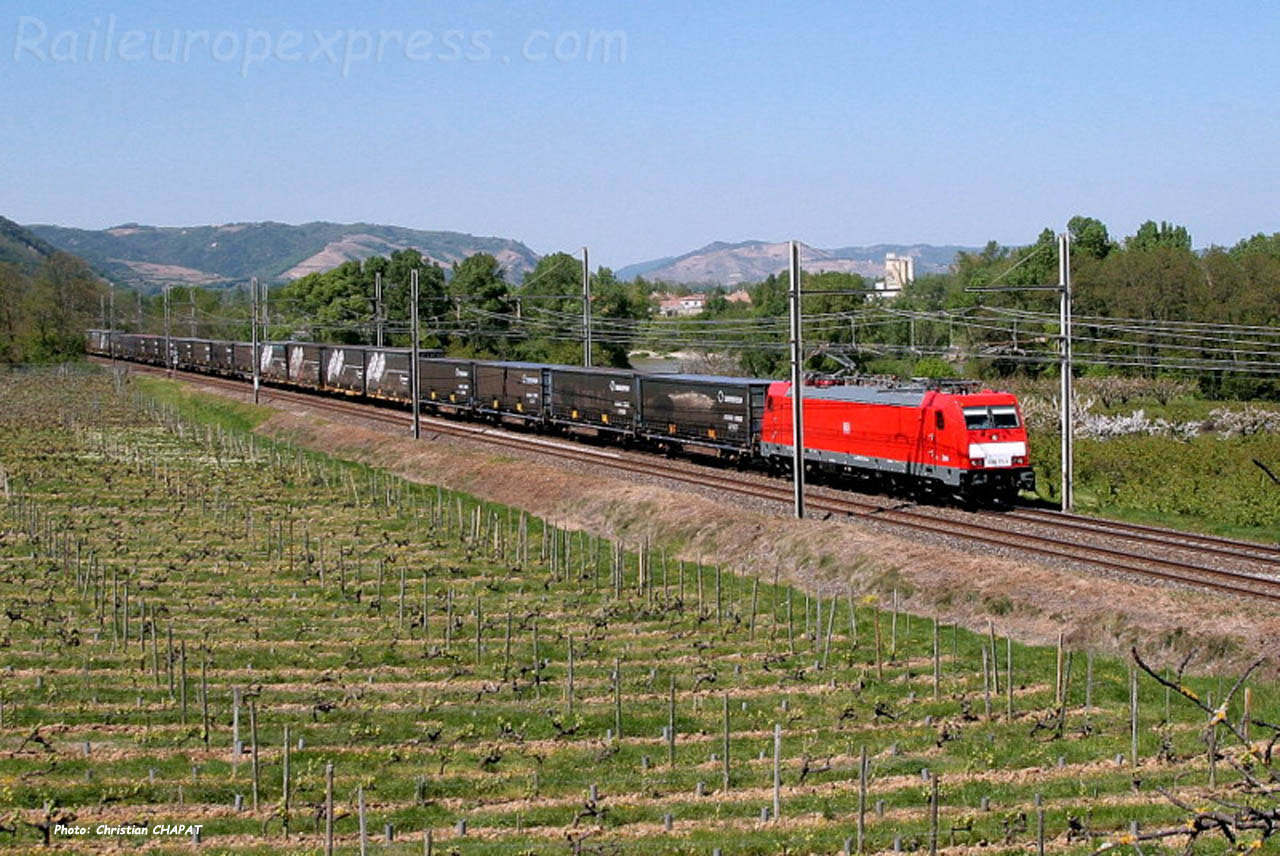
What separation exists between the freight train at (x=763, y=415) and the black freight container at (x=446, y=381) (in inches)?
2.3

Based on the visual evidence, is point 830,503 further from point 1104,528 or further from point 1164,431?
point 1164,431

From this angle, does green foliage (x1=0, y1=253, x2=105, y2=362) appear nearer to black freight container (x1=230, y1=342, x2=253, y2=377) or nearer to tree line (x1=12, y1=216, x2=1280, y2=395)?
tree line (x1=12, y1=216, x2=1280, y2=395)

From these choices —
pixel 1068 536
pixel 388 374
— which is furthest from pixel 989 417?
pixel 388 374

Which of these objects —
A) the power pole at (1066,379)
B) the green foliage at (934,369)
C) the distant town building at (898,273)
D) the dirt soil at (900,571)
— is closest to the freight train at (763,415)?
the power pole at (1066,379)

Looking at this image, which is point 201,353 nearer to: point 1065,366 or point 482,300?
point 482,300

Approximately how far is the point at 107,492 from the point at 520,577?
1900cm

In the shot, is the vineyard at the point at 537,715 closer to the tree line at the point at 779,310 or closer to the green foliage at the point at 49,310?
the tree line at the point at 779,310

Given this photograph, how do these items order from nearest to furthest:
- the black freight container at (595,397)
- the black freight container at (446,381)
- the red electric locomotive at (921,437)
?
the red electric locomotive at (921,437) < the black freight container at (595,397) < the black freight container at (446,381)

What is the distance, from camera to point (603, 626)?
2406 cm

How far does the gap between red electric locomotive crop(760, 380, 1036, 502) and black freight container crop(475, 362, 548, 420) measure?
18.1m

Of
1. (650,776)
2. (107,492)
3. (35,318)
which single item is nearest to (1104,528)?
(650,776)

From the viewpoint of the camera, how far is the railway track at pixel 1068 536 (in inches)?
993

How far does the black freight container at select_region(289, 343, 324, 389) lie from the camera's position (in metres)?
79.6

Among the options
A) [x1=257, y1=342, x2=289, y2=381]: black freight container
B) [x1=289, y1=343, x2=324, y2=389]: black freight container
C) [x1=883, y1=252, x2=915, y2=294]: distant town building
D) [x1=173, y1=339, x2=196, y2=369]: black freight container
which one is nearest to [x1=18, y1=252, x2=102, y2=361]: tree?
[x1=173, y1=339, x2=196, y2=369]: black freight container
